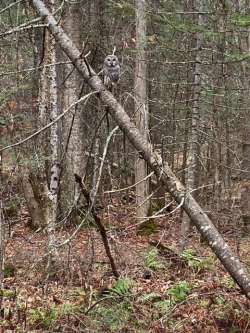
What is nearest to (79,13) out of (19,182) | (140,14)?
(140,14)

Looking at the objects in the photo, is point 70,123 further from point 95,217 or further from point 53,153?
point 95,217

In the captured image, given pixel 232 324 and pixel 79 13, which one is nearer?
pixel 232 324

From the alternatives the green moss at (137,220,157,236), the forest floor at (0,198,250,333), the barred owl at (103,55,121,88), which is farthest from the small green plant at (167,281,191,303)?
the green moss at (137,220,157,236)

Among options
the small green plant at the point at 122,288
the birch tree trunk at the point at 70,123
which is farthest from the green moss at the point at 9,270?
the birch tree trunk at the point at 70,123

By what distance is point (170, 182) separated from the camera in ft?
18.9

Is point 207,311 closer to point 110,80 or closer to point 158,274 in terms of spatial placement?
point 158,274

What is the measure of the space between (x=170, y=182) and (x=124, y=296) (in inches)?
83.6

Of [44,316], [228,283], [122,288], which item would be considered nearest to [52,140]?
[122,288]

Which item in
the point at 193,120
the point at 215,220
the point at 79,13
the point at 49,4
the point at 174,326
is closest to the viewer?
the point at 174,326

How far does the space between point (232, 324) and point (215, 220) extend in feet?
20.4

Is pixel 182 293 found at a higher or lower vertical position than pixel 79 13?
lower

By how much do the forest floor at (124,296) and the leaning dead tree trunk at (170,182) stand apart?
0.69 m

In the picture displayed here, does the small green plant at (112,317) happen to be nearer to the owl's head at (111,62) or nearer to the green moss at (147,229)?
the owl's head at (111,62)

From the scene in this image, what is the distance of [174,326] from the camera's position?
6.84 m
